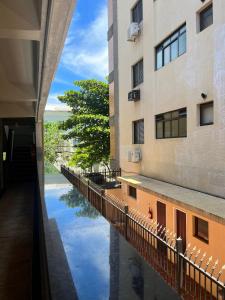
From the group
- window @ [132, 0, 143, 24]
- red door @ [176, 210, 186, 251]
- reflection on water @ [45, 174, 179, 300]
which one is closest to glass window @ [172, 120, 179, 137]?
red door @ [176, 210, 186, 251]

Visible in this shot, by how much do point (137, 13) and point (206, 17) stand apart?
544cm

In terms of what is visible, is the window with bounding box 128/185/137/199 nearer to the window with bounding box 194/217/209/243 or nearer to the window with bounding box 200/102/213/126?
the window with bounding box 194/217/209/243

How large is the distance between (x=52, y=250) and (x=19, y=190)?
9088 mm

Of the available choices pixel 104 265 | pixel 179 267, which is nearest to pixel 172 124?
pixel 179 267

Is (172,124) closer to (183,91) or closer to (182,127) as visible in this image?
(182,127)

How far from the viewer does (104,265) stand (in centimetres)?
145

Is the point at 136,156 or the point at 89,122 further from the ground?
the point at 89,122

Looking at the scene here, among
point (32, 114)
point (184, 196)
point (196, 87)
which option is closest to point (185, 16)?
point (196, 87)

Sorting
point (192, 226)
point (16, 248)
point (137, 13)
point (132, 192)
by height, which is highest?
point (137, 13)

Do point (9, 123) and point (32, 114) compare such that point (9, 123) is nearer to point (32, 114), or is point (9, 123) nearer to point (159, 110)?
point (32, 114)

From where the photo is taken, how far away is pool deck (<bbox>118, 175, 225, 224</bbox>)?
620 cm

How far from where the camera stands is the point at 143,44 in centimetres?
1184

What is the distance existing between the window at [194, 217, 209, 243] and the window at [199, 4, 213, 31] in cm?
513

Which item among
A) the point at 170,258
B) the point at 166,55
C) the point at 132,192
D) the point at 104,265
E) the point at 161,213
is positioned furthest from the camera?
the point at 132,192
